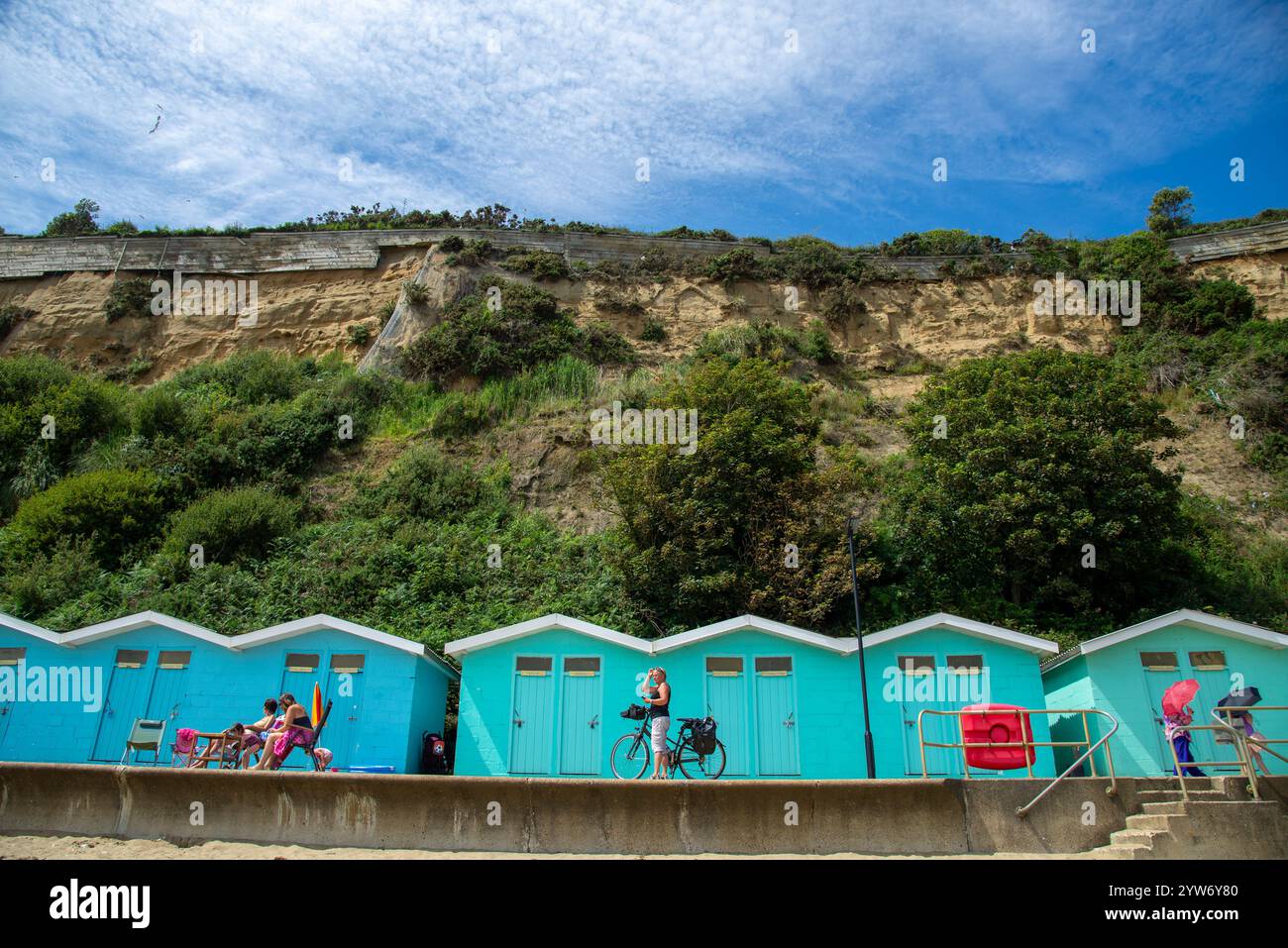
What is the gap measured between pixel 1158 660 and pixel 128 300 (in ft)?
136

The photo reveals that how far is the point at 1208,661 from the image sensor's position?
1561 cm

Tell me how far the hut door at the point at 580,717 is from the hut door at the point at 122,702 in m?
7.66

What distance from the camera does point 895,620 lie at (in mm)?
20297

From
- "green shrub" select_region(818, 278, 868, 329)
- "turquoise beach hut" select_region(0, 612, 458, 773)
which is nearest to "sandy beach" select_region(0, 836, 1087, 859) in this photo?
"turquoise beach hut" select_region(0, 612, 458, 773)

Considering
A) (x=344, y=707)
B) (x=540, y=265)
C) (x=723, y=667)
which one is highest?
(x=540, y=265)

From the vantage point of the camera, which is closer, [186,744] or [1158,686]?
[186,744]

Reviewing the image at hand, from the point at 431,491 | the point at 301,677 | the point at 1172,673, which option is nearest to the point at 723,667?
the point at 301,677

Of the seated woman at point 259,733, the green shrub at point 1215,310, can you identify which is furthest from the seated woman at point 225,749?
the green shrub at point 1215,310

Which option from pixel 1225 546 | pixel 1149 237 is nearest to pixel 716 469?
pixel 1225 546

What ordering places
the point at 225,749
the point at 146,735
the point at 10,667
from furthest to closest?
1. the point at 10,667
2. the point at 146,735
3. the point at 225,749

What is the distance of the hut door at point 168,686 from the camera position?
15.8 metres

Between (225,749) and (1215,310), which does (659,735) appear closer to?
(225,749)

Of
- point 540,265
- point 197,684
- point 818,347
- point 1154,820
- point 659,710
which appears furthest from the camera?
point 540,265
